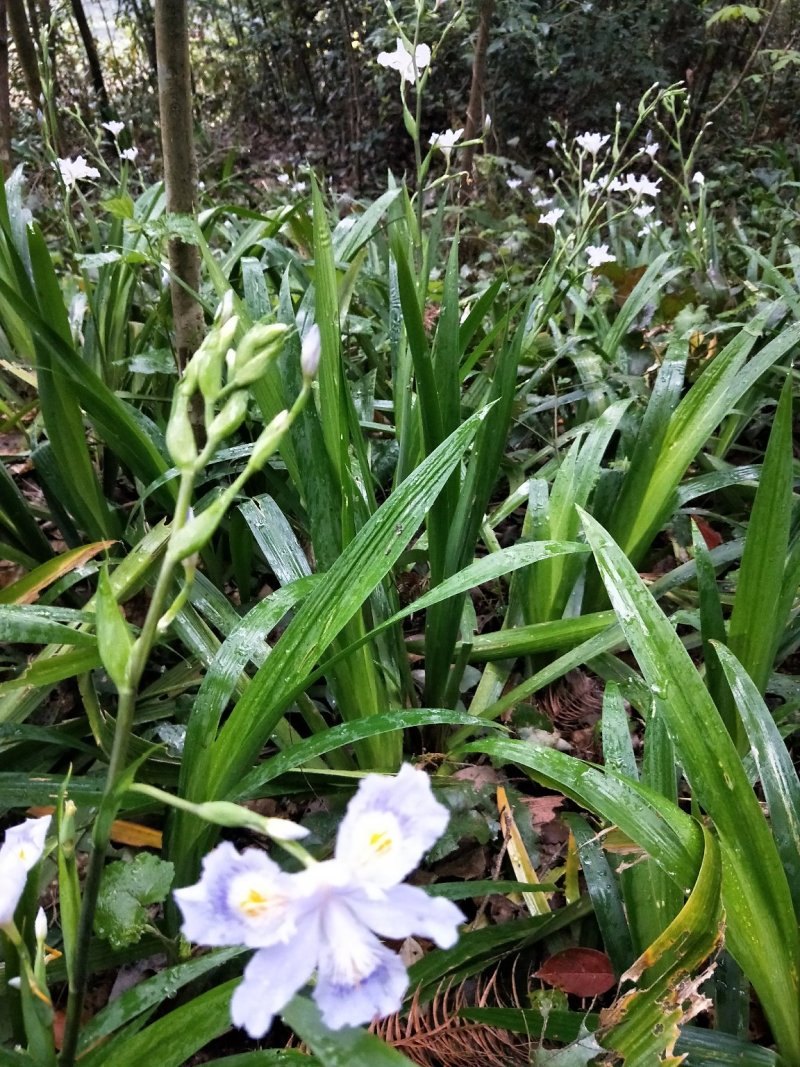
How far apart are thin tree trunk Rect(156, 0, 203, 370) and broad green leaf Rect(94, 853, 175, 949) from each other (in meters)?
1.10

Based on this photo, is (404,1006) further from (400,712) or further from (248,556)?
(248,556)

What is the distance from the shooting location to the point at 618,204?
4.01m

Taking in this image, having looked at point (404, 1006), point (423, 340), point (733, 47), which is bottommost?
point (404, 1006)

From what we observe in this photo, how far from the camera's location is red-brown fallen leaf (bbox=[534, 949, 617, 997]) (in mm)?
818

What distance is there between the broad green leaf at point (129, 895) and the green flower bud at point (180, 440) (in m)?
0.48

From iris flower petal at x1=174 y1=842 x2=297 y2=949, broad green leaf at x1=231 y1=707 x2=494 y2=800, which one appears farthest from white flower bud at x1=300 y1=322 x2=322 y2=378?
broad green leaf at x1=231 y1=707 x2=494 y2=800

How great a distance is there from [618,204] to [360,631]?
3.78 metres

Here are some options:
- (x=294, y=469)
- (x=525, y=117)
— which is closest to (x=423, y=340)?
(x=294, y=469)

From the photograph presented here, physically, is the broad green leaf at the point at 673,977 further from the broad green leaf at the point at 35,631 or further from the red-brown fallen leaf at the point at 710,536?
the red-brown fallen leaf at the point at 710,536

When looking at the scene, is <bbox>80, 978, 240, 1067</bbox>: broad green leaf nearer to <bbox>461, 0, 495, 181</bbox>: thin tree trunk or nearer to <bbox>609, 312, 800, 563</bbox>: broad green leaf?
<bbox>609, 312, 800, 563</bbox>: broad green leaf

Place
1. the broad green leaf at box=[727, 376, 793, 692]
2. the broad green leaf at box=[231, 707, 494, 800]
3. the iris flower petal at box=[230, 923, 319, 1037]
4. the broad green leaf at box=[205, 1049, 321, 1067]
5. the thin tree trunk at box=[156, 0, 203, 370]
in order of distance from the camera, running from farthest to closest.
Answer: the thin tree trunk at box=[156, 0, 203, 370], the broad green leaf at box=[727, 376, 793, 692], the broad green leaf at box=[231, 707, 494, 800], the broad green leaf at box=[205, 1049, 321, 1067], the iris flower petal at box=[230, 923, 319, 1037]

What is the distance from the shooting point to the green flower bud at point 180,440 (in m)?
0.47

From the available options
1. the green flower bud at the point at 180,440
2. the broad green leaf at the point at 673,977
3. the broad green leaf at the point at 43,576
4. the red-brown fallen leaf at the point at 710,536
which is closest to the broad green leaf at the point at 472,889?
the broad green leaf at the point at 673,977

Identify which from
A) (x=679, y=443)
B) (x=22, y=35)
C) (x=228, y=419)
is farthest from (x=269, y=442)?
(x=22, y=35)
